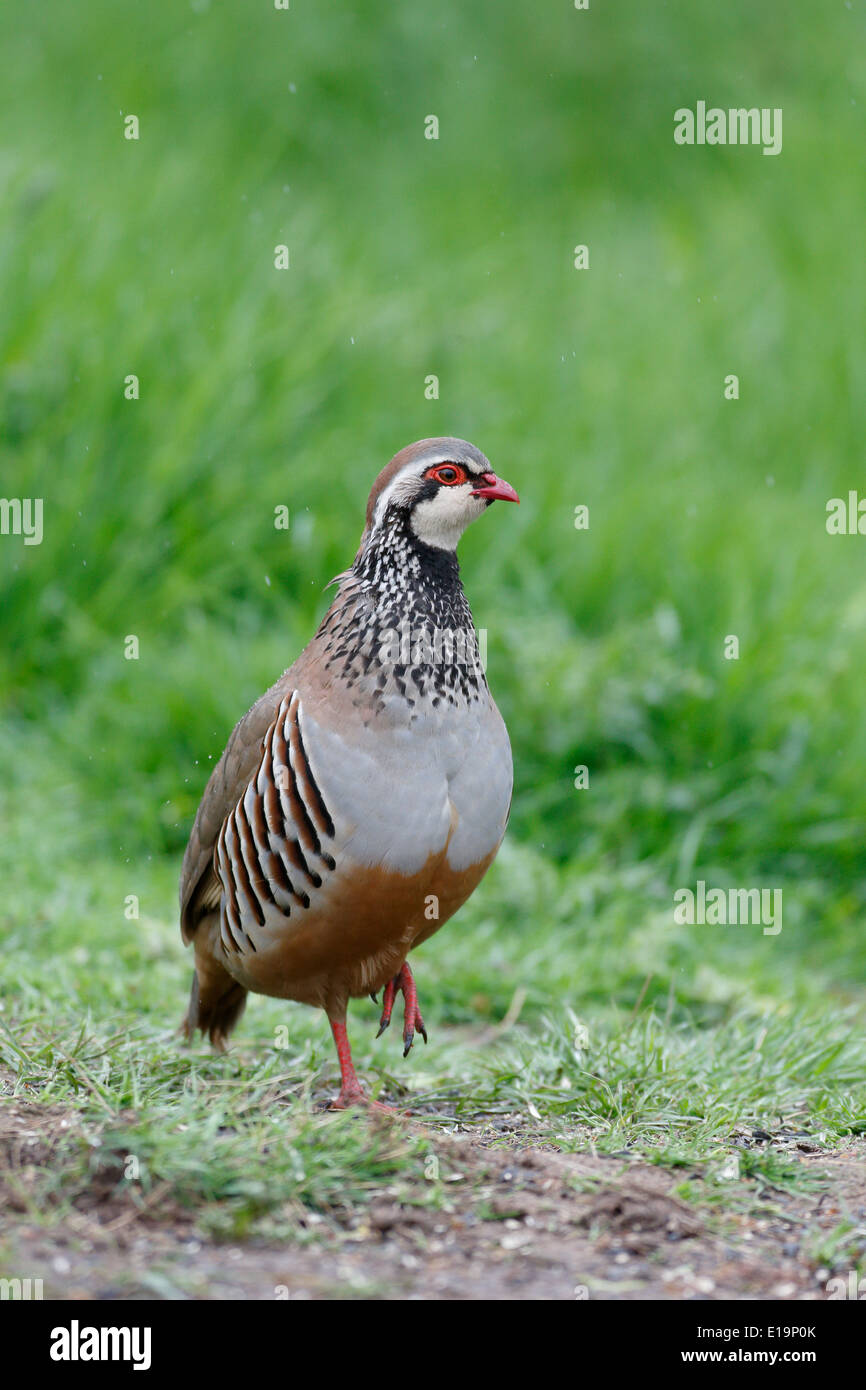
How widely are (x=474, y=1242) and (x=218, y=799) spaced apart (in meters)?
1.39

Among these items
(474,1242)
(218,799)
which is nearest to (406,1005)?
(218,799)

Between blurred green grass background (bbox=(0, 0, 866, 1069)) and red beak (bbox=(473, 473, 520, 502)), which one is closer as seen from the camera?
red beak (bbox=(473, 473, 520, 502))

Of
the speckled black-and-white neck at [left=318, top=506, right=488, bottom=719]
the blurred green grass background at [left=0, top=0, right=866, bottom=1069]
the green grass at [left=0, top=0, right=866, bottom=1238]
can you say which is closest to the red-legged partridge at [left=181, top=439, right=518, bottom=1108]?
the speckled black-and-white neck at [left=318, top=506, right=488, bottom=719]

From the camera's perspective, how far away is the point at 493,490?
3691 millimetres

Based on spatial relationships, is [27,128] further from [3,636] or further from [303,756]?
[303,756]

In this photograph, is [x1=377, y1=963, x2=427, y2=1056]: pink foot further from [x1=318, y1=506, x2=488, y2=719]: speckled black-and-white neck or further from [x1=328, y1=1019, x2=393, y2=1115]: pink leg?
[x1=318, y1=506, x2=488, y2=719]: speckled black-and-white neck

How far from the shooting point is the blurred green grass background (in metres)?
5.89

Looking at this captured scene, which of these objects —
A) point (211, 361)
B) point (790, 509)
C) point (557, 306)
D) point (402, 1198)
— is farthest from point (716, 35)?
point (402, 1198)

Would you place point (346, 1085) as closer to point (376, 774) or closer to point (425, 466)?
point (376, 774)

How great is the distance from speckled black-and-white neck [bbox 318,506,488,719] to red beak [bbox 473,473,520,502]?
15 centimetres

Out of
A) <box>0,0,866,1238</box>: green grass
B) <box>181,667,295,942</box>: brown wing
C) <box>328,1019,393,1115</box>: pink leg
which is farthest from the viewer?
<box>0,0,866,1238</box>: green grass

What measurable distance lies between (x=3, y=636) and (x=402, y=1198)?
14.5 feet

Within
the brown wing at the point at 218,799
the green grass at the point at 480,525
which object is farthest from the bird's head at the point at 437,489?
the green grass at the point at 480,525

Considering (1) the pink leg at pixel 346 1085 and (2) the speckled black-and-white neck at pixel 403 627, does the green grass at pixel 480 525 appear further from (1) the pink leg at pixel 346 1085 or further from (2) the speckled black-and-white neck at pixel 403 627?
(2) the speckled black-and-white neck at pixel 403 627
